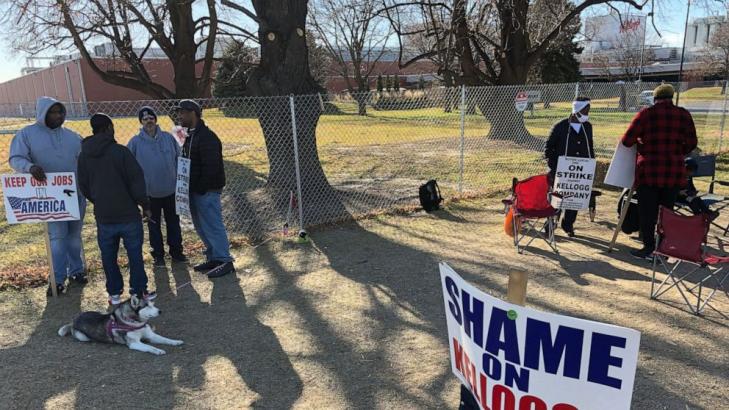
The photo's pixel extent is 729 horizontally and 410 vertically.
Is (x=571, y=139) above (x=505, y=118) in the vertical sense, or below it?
above

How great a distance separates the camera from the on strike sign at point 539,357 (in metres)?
1.63

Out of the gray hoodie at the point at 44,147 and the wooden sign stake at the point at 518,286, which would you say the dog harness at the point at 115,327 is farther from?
the wooden sign stake at the point at 518,286

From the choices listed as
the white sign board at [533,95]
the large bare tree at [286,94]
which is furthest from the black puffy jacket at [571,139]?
the white sign board at [533,95]

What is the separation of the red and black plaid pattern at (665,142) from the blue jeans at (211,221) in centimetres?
440

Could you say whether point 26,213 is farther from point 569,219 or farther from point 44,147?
point 569,219

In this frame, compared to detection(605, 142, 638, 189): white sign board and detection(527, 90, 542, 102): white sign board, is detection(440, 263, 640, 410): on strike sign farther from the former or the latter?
detection(527, 90, 542, 102): white sign board

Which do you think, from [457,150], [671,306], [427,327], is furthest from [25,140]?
[457,150]

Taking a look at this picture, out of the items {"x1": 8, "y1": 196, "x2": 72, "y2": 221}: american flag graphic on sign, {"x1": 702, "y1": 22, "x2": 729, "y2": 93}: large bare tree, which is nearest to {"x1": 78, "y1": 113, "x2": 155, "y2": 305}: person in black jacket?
{"x1": 8, "y1": 196, "x2": 72, "y2": 221}: american flag graphic on sign

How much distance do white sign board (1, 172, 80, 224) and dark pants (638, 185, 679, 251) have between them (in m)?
5.61

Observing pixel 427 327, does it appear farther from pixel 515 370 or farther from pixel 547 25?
pixel 547 25

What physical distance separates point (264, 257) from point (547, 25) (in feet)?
49.5

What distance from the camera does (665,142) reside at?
5074 mm

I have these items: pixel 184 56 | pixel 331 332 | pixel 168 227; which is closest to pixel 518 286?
pixel 331 332

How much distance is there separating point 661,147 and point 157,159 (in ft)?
16.8
